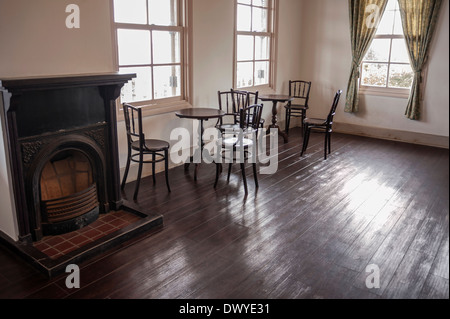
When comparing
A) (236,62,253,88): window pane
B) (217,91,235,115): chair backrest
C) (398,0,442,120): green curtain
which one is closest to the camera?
(217,91,235,115): chair backrest

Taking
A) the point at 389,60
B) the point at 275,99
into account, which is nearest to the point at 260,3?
the point at 275,99

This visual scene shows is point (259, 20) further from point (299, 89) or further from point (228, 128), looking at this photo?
point (228, 128)

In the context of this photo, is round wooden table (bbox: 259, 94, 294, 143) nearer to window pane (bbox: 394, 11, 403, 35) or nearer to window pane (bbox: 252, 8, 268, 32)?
window pane (bbox: 252, 8, 268, 32)

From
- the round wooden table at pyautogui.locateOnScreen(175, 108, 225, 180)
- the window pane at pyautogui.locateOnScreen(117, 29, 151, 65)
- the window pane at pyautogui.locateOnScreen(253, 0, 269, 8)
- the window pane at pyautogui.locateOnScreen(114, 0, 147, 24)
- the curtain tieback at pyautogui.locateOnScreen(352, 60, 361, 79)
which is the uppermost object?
the window pane at pyautogui.locateOnScreen(253, 0, 269, 8)

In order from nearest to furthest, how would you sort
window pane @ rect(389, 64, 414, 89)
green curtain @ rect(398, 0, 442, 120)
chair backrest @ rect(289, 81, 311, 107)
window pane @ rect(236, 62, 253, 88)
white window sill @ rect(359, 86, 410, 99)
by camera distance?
1. green curtain @ rect(398, 0, 442, 120)
2. window pane @ rect(236, 62, 253, 88)
3. window pane @ rect(389, 64, 414, 89)
4. white window sill @ rect(359, 86, 410, 99)
5. chair backrest @ rect(289, 81, 311, 107)

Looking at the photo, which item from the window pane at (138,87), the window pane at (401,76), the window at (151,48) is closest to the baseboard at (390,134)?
the window pane at (401,76)

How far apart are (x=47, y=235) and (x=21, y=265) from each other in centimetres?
38

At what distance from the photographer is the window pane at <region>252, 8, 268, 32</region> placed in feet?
19.8

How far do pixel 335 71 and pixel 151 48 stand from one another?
367 centimetres

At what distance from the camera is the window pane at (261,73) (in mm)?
6340

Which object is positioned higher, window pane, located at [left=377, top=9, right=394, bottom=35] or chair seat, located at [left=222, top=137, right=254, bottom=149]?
window pane, located at [left=377, top=9, right=394, bottom=35]

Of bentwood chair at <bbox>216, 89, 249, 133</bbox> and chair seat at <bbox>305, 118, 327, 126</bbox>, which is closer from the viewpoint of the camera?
bentwood chair at <bbox>216, 89, 249, 133</bbox>

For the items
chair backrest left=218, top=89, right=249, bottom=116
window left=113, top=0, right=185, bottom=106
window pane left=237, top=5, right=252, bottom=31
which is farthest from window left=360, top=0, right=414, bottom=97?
window left=113, top=0, right=185, bottom=106

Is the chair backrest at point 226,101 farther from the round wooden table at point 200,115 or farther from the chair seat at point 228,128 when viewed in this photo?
the round wooden table at point 200,115
